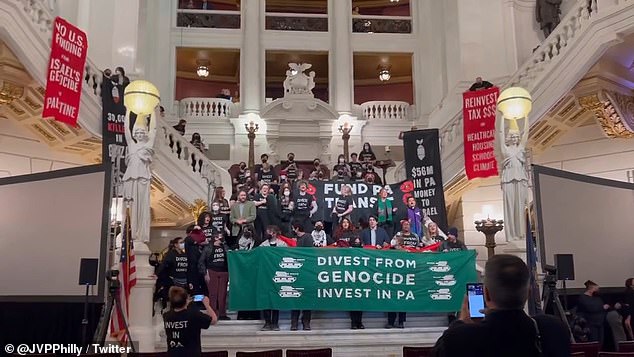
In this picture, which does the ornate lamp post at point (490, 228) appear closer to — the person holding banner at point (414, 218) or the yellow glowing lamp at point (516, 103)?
the person holding banner at point (414, 218)

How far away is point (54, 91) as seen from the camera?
10727mm

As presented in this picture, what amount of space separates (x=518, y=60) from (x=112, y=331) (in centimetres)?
1341

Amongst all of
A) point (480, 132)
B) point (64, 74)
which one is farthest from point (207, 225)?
point (480, 132)

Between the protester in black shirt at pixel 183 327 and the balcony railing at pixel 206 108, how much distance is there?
47.6 ft

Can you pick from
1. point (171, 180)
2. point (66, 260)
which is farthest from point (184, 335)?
point (171, 180)

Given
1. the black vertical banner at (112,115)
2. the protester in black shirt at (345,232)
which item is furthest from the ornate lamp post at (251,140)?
the protester in black shirt at (345,232)

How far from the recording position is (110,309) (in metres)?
7.13

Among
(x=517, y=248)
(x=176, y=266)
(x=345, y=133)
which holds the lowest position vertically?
(x=176, y=266)

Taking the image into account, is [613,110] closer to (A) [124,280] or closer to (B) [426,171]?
(B) [426,171]

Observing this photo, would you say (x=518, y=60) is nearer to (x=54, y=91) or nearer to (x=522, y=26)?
(x=522, y=26)

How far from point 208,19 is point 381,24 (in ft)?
18.7

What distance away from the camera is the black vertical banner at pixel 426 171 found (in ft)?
44.2

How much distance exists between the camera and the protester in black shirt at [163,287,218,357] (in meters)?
4.71

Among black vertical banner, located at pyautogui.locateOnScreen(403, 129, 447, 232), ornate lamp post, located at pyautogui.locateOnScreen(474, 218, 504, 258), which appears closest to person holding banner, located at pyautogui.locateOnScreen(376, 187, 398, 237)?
black vertical banner, located at pyautogui.locateOnScreen(403, 129, 447, 232)
